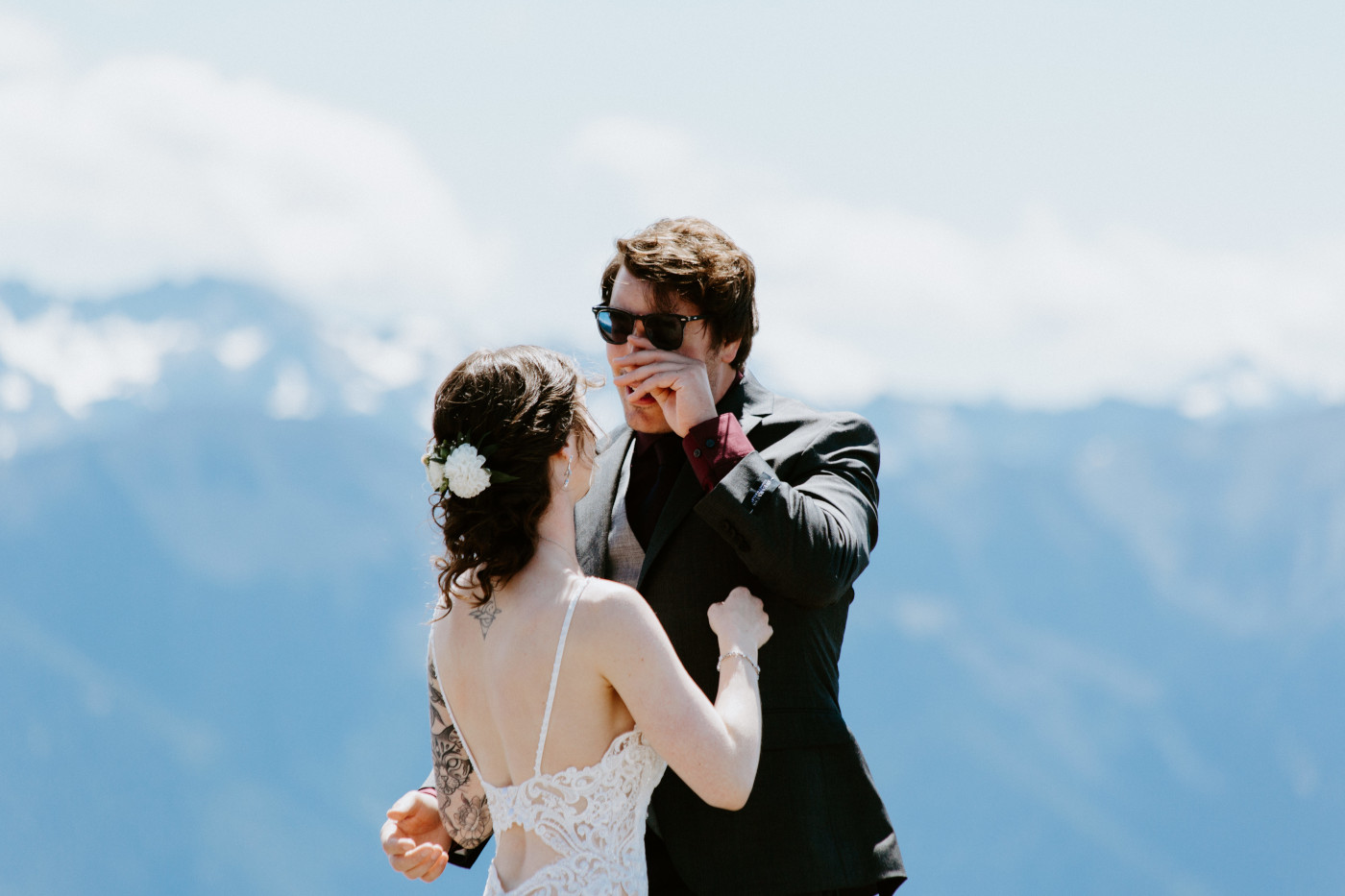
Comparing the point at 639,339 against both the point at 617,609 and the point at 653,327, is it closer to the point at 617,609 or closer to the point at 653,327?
the point at 653,327

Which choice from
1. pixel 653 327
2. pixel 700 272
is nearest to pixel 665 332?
pixel 653 327

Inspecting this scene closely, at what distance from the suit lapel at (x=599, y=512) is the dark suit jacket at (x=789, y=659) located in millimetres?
193

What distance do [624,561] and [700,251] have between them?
67 cm

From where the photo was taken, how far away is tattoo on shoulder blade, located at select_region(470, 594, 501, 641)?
216 cm

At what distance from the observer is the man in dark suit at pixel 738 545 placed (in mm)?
2260

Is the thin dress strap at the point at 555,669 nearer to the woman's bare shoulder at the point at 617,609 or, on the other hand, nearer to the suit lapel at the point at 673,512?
the woman's bare shoulder at the point at 617,609

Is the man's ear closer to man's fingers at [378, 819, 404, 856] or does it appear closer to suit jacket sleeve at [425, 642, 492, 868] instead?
suit jacket sleeve at [425, 642, 492, 868]

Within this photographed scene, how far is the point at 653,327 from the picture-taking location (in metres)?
2.51

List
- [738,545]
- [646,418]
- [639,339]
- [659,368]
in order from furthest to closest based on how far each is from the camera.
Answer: [646,418] < [639,339] < [659,368] < [738,545]

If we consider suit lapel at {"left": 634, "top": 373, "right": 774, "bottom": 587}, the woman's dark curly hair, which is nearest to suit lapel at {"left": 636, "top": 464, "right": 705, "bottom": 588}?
suit lapel at {"left": 634, "top": 373, "right": 774, "bottom": 587}

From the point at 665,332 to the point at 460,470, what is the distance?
2.02 feet

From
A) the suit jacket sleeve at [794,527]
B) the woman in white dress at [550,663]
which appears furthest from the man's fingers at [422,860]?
the suit jacket sleeve at [794,527]

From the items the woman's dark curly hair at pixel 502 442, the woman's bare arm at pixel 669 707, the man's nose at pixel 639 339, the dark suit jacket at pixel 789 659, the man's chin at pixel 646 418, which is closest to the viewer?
the woman's bare arm at pixel 669 707

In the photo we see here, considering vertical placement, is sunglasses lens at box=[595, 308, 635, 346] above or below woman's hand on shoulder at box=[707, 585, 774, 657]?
above
